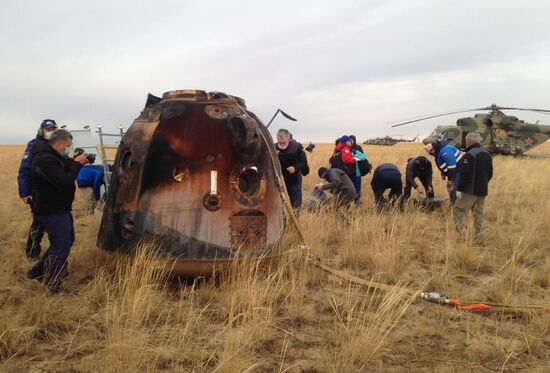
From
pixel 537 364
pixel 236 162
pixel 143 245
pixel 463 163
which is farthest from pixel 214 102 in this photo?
pixel 463 163

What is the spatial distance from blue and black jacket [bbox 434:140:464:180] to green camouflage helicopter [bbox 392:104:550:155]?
45.4ft

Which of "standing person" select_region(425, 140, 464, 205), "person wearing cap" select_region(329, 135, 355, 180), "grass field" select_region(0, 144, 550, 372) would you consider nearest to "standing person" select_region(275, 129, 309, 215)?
"person wearing cap" select_region(329, 135, 355, 180)

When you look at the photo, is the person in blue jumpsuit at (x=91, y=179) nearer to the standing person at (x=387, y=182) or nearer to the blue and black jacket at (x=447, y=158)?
the standing person at (x=387, y=182)

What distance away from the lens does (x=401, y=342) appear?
3.36 meters

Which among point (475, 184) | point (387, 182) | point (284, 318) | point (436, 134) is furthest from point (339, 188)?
point (436, 134)

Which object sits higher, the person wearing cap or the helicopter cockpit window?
the helicopter cockpit window

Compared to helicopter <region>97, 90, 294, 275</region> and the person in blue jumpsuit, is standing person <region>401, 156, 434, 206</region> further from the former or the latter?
the person in blue jumpsuit

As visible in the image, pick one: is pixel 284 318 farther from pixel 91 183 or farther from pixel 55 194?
pixel 91 183

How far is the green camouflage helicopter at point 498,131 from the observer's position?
872 inches

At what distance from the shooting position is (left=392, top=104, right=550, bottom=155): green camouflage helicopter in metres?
22.1

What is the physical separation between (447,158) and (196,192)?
6026mm

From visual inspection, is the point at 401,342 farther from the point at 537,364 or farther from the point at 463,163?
the point at 463,163

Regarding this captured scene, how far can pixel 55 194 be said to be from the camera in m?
4.18

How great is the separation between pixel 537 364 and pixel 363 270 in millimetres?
2386
